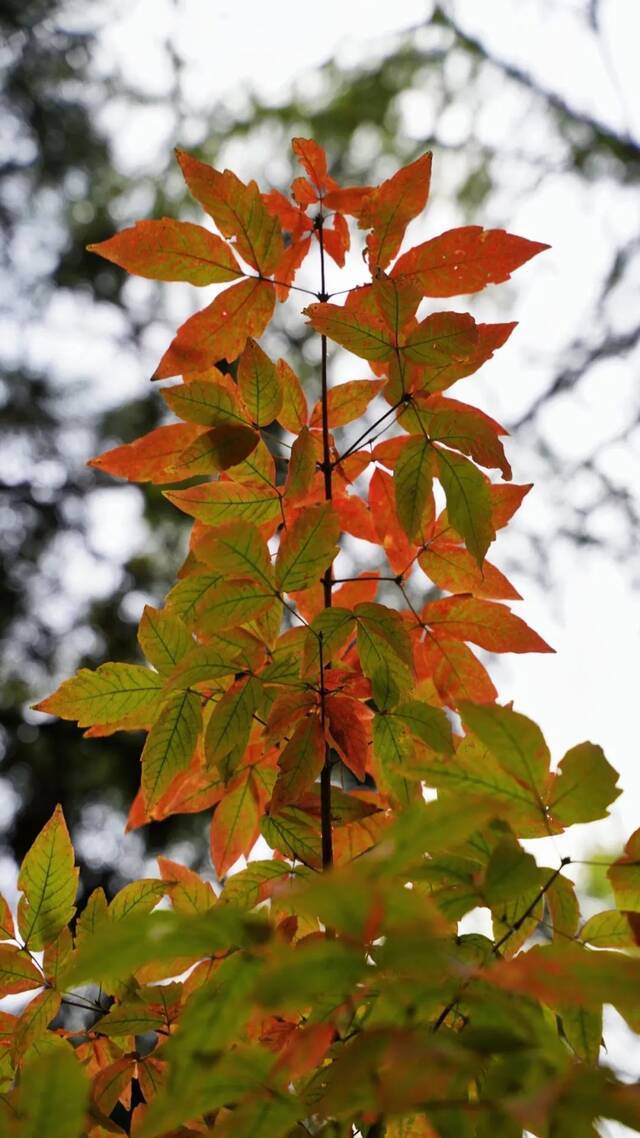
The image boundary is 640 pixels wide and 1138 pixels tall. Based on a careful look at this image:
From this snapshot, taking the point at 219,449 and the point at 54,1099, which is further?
the point at 219,449

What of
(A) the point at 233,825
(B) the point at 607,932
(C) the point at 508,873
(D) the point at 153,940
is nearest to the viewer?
(D) the point at 153,940

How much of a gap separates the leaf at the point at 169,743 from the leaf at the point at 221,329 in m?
0.23

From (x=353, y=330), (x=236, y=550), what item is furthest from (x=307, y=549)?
(x=353, y=330)

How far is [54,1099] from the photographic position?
32 centimetres

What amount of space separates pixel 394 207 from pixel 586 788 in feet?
1.43

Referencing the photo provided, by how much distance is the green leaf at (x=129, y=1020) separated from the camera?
0.56 m

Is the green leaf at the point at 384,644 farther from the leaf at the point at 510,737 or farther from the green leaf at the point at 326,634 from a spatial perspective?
the leaf at the point at 510,737

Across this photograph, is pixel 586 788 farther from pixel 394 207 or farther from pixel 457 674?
pixel 394 207

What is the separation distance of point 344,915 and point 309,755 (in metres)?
0.31

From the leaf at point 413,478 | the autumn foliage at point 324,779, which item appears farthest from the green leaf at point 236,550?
the leaf at point 413,478

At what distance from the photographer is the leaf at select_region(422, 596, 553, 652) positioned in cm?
68

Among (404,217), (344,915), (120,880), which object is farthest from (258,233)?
(120,880)

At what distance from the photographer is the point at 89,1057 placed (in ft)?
2.10

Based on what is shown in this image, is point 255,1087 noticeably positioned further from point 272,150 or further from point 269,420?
point 272,150
